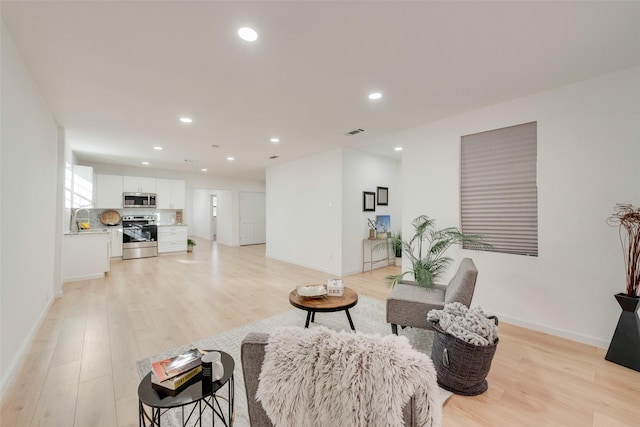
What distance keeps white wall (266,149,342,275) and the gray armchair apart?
2686mm

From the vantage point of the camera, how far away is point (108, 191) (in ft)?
23.2

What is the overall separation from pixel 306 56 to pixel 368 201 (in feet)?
13.0

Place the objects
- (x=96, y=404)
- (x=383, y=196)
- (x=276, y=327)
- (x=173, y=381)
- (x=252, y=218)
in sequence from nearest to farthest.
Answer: (x=173, y=381) → (x=96, y=404) → (x=276, y=327) → (x=383, y=196) → (x=252, y=218)

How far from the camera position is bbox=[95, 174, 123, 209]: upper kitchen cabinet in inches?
274

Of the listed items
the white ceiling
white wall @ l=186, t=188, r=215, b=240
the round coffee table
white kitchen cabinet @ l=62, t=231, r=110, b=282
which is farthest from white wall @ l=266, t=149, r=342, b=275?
white wall @ l=186, t=188, r=215, b=240

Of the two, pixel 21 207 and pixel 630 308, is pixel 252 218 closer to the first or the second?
pixel 21 207

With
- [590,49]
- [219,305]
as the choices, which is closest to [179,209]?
[219,305]

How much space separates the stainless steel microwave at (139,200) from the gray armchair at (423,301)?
765 centimetres

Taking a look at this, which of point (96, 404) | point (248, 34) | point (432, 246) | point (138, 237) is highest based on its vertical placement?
point (248, 34)

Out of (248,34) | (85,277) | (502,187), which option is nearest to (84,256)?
(85,277)

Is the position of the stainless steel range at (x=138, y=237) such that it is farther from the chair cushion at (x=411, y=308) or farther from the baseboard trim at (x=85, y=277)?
the chair cushion at (x=411, y=308)

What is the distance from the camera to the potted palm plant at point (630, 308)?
226 centimetres

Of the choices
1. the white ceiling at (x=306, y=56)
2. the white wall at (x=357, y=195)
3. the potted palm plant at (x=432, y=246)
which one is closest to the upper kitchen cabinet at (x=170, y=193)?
the white ceiling at (x=306, y=56)

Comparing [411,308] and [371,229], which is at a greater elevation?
[371,229]
